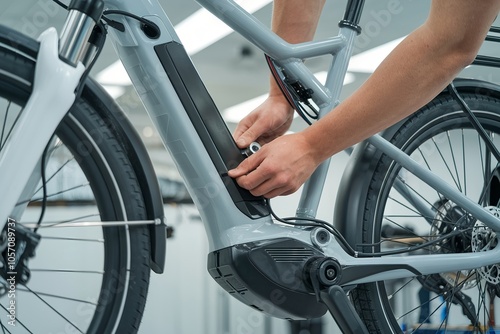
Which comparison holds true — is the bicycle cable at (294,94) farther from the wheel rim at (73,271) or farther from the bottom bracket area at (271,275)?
the wheel rim at (73,271)

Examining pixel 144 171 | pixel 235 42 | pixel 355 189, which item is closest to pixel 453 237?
pixel 355 189

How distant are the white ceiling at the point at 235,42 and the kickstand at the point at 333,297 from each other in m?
2.99

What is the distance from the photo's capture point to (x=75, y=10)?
0.72 m

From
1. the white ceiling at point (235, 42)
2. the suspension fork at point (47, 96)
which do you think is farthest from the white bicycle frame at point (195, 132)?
the white ceiling at point (235, 42)

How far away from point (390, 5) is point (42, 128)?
383 centimetres

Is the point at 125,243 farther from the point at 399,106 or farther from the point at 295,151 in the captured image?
the point at 399,106

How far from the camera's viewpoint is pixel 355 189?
1062 mm

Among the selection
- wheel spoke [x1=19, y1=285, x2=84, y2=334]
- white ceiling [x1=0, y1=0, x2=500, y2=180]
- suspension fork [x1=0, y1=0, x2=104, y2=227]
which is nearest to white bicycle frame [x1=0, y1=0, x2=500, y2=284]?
suspension fork [x1=0, y1=0, x2=104, y2=227]

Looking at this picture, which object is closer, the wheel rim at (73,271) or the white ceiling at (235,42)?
the wheel rim at (73,271)

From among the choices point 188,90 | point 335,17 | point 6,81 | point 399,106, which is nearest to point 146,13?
point 188,90

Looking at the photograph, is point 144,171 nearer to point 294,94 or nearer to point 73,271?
point 73,271

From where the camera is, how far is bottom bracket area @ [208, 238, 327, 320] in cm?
86

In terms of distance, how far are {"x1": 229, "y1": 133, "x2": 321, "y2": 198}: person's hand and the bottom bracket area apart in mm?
83

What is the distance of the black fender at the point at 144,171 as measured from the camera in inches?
31.9
